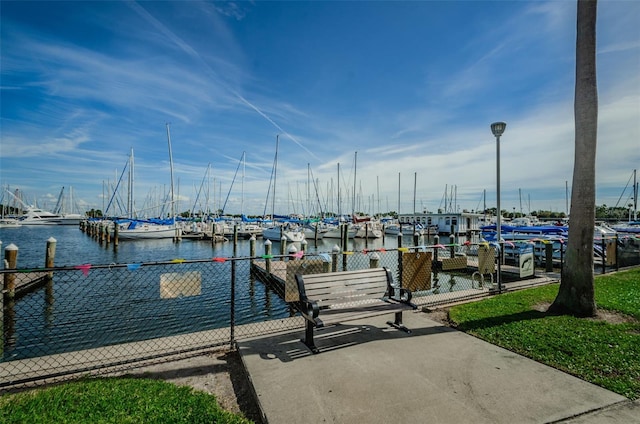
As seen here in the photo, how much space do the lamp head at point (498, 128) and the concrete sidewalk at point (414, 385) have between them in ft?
→ 24.0

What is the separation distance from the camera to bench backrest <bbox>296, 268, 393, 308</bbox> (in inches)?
193

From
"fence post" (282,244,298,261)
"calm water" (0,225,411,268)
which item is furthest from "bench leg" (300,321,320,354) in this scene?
"calm water" (0,225,411,268)

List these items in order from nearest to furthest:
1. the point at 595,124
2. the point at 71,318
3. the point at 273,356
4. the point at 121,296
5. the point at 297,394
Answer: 1. the point at 297,394
2. the point at 273,356
3. the point at 595,124
4. the point at 71,318
5. the point at 121,296

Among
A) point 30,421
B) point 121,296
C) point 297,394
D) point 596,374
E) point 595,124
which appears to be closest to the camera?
point 30,421

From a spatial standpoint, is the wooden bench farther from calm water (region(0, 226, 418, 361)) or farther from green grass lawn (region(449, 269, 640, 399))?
calm water (region(0, 226, 418, 361))

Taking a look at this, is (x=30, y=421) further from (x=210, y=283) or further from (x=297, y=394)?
(x=210, y=283)

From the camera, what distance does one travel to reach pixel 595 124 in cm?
605

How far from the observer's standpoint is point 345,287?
5184 mm

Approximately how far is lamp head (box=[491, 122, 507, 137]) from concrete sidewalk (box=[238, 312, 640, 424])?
7.32m

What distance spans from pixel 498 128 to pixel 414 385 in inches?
353

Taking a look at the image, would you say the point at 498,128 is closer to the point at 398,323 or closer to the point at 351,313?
the point at 398,323

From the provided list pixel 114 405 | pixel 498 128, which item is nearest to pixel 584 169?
pixel 498 128

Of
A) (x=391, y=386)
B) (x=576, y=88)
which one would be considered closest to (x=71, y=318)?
(x=391, y=386)

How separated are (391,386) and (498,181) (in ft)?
28.6
